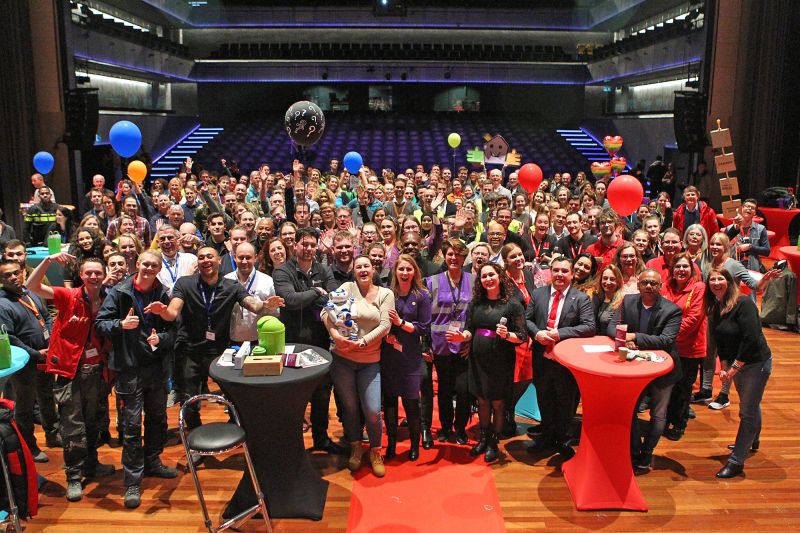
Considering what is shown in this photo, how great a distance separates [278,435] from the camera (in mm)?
3369

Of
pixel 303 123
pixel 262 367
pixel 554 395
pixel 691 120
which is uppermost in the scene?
pixel 691 120

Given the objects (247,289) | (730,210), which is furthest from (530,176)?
(247,289)

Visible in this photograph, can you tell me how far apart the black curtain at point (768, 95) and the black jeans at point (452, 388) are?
27.8ft

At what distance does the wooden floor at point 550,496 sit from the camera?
343 cm

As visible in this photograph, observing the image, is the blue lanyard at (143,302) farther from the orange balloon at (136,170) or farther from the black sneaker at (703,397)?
the orange balloon at (136,170)

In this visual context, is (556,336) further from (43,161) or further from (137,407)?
(43,161)

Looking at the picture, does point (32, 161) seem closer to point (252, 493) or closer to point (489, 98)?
point (252, 493)

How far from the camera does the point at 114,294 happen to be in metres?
3.54

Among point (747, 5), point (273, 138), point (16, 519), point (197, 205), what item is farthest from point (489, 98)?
point (16, 519)

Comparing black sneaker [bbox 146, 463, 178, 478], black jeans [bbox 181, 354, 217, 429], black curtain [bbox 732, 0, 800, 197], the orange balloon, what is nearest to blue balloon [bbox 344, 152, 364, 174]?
the orange balloon

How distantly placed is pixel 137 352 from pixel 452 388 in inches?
79.3

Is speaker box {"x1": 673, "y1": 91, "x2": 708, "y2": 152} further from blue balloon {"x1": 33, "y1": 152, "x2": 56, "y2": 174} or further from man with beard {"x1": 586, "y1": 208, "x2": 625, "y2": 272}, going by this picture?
blue balloon {"x1": 33, "y1": 152, "x2": 56, "y2": 174}

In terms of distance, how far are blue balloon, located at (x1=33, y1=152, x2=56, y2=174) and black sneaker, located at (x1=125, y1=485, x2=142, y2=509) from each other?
8.45m

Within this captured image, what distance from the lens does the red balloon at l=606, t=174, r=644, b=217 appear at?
20.2ft
